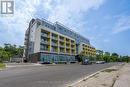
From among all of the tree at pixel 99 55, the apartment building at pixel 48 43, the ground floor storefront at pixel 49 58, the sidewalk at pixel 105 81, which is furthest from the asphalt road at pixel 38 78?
the tree at pixel 99 55

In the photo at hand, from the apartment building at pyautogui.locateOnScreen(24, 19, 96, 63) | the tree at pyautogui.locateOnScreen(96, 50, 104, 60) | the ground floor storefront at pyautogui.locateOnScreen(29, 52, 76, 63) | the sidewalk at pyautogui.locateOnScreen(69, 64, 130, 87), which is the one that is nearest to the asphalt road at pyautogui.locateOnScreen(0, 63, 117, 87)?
the sidewalk at pyautogui.locateOnScreen(69, 64, 130, 87)

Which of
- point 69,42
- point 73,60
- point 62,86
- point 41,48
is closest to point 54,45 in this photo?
point 41,48

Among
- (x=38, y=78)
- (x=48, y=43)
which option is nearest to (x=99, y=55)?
(x=48, y=43)

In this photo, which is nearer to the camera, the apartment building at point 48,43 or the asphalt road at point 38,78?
the asphalt road at point 38,78

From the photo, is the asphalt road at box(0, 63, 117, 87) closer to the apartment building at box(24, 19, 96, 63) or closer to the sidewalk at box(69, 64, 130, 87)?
the sidewalk at box(69, 64, 130, 87)

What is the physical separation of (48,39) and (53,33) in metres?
4.93

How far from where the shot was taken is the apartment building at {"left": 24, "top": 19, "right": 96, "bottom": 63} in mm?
81688

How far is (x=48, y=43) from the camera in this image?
3430 inches

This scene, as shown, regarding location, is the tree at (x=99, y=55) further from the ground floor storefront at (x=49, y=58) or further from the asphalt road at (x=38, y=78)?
the asphalt road at (x=38, y=78)

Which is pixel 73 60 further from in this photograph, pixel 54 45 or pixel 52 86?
pixel 52 86

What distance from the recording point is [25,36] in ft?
362

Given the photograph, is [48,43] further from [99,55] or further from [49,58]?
[99,55]

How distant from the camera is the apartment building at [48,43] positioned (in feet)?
268

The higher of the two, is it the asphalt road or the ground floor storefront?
the ground floor storefront
